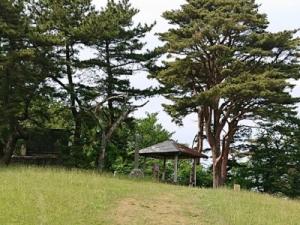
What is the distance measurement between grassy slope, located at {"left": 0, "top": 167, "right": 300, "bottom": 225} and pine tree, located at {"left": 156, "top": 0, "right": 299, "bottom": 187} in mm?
9588

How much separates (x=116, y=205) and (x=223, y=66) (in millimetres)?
16120

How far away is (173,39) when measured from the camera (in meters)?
28.1

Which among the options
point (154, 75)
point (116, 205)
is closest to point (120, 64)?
point (154, 75)

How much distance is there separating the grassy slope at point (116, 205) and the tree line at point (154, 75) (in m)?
7.99

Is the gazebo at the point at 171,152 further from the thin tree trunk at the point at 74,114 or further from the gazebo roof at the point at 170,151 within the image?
the thin tree trunk at the point at 74,114

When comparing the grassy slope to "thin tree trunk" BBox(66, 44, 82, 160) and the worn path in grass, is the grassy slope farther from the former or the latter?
"thin tree trunk" BBox(66, 44, 82, 160)

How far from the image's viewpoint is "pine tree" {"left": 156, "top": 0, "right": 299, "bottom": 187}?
25969 millimetres

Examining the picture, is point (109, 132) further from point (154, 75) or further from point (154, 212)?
point (154, 212)

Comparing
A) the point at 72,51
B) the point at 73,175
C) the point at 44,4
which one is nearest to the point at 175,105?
the point at 72,51

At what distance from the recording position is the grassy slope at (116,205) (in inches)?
472

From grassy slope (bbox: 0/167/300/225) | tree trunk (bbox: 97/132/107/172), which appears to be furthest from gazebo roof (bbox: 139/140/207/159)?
grassy slope (bbox: 0/167/300/225)

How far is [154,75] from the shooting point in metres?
28.5

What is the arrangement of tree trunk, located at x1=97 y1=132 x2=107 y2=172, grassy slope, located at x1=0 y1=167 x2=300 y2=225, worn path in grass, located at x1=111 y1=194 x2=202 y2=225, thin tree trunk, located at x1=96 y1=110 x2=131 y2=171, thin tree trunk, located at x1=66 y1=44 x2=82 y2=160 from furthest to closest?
thin tree trunk, located at x1=66 y1=44 x2=82 y2=160 < thin tree trunk, located at x1=96 y1=110 x2=131 y2=171 < tree trunk, located at x1=97 y1=132 x2=107 y2=172 < worn path in grass, located at x1=111 y1=194 x2=202 y2=225 < grassy slope, located at x1=0 y1=167 x2=300 y2=225

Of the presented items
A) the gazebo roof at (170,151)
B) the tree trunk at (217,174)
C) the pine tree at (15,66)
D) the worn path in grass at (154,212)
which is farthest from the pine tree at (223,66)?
the worn path in grass at (154,212)
